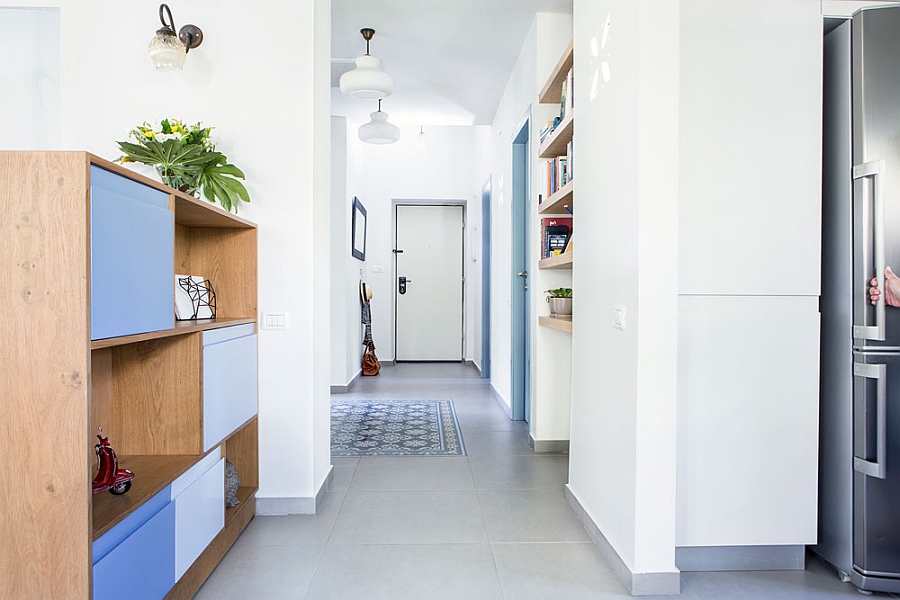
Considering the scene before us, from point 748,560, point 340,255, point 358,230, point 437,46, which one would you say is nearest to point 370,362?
point 358,230

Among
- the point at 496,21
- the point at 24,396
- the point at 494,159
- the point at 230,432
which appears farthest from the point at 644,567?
the point at 494,159

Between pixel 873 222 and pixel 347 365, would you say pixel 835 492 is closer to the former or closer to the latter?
pixel 873 222

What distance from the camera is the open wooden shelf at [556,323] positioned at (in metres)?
2.88

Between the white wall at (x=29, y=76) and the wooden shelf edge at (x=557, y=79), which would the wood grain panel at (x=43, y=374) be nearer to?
the white wall at (x=29, y=76)

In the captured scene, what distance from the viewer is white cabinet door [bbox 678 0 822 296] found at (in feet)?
6.54

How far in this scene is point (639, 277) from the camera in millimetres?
1823

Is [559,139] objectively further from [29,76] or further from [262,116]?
[29,76]

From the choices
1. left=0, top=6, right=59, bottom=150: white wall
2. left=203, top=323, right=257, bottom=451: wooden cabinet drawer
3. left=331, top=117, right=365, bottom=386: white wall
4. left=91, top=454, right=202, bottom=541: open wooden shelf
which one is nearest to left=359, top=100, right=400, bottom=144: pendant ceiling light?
left=331, top=117, right=365, bottom=386: white wall

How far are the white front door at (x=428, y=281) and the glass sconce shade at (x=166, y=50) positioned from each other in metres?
5.66

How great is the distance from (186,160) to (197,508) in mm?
1217

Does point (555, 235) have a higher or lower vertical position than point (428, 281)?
higher

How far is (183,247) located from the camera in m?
2.47

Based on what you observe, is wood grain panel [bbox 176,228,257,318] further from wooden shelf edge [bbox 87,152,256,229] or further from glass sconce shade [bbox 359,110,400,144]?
glass sconce shade [bbox 359,110,400,144]

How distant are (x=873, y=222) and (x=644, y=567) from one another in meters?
1.33
